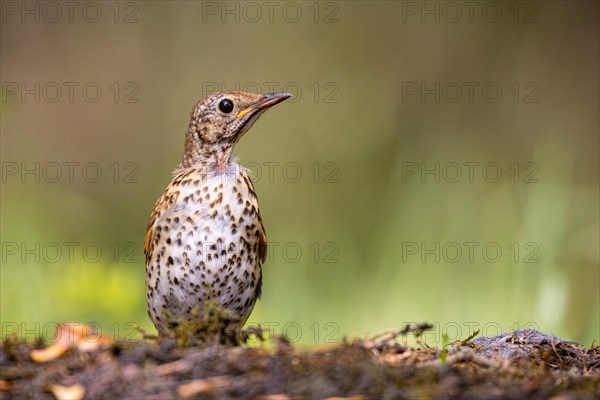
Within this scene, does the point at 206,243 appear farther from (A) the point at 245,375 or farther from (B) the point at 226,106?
(A) the point at 245,375

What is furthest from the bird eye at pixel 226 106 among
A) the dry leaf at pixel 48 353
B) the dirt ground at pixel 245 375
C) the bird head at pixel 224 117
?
the dry leaf at pixel 48 353

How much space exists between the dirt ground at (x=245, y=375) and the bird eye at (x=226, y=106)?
6.97 feet

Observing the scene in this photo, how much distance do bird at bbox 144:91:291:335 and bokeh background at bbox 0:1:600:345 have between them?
84 cm

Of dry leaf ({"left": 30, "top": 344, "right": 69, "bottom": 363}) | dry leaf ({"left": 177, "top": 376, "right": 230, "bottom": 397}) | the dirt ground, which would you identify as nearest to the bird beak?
the dirt ground

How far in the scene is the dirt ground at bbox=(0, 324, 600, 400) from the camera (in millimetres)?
3252

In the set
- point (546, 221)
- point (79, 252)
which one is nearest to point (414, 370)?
point (546, 221)

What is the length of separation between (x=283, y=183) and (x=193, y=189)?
9.99ft

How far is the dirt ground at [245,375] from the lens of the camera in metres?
3.25

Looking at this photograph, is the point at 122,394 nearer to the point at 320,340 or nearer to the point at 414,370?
the point at 414,370

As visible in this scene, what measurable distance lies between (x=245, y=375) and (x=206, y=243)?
6.11 ft

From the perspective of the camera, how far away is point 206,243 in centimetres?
515

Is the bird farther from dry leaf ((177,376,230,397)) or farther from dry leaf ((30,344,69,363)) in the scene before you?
dry leaf ((177,376,230,397))

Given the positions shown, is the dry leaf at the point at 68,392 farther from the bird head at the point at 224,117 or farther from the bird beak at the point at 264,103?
the bird beak at the point at 264,103

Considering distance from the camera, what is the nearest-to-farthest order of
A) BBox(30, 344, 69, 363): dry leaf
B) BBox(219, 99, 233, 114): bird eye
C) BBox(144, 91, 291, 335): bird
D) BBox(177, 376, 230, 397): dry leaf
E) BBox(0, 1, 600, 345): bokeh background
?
BBox(177, 376, 230, 397): dry leaf, BBox(30, 344, 69, 363): dry leaf, BBox(144, 91, 291, 335): bird, BBox(219, 99, 233, 114): bird eye, BBox(0, 1, 600, 345): bokeh background
